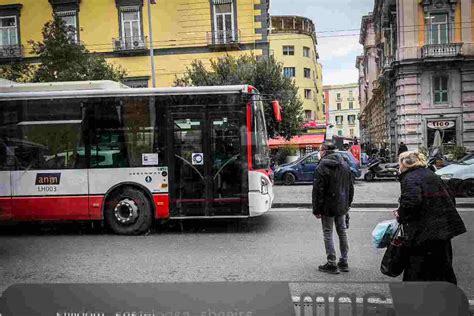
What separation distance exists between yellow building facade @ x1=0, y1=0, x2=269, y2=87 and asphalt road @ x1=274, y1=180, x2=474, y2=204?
497 centimetres

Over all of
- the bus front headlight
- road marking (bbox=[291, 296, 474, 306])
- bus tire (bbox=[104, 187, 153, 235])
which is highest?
road marking (bbox=[291, 296, 474, 306])

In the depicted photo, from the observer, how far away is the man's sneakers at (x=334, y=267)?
205 inches

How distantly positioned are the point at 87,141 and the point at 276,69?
27.9 feet

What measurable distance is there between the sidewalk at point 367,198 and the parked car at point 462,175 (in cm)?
62

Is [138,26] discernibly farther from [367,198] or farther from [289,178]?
[289,178]

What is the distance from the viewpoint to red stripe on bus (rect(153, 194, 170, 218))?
7.72 m

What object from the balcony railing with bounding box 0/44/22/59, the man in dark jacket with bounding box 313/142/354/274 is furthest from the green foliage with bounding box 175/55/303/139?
the man in dark jacket with bounding box 313/142/354/274

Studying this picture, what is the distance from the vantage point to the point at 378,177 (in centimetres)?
1491

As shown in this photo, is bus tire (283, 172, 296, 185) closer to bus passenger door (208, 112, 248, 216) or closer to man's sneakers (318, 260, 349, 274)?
bus passenger door (208, 112, 248, 216)

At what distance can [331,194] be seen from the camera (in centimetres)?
515

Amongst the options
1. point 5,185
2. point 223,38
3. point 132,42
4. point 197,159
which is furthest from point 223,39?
point 5,185

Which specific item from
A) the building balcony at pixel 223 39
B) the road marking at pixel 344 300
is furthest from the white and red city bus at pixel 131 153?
the road marking at pixel 344 300

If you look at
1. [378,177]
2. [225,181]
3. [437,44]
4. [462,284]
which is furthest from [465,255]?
[378,177]

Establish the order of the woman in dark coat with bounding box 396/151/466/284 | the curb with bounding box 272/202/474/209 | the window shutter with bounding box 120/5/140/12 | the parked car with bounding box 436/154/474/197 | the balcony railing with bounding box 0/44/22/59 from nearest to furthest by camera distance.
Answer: the woman in dark coat with bounding box 396/151/466/284, the balcony railing with bounding box 0/44/22/59, the window shutter with bounding box 120/5/140/12, the curb with bounding box 272/202/474/209, the parked car with bounding box 436/154/474/197
